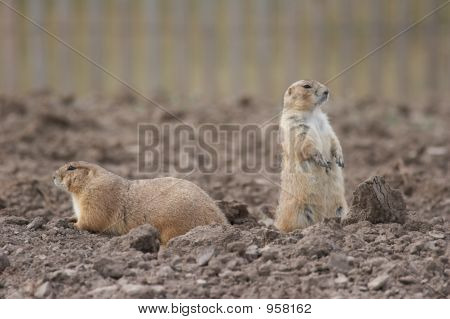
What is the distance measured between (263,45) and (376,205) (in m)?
9.29

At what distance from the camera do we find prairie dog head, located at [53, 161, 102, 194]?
7066mm

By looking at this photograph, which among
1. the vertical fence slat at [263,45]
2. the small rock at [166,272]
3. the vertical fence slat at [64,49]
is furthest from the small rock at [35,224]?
the vertical fence slat at [263,45]

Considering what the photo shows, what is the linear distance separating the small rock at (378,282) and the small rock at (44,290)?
1898 mm

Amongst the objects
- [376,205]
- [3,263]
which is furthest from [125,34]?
[3,263]

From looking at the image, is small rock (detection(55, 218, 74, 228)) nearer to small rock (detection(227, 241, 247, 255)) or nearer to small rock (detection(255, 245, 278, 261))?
small rock (detection(227, 241, 247, 255))

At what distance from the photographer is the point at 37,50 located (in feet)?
51.6

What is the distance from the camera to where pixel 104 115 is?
13062 mm

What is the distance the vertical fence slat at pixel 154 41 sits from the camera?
50.6ft

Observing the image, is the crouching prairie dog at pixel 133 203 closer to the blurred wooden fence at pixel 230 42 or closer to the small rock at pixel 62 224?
the small rock at pixel 62 224

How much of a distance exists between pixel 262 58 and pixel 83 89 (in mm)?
3297

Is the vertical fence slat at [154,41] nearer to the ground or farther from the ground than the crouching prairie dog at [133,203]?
farther from the ground

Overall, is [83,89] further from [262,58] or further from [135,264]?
[135,264]

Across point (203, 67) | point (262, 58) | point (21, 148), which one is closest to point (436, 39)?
point (262, 58)

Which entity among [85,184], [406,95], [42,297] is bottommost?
[42,297]
